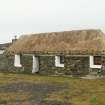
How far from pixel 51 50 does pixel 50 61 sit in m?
1.23

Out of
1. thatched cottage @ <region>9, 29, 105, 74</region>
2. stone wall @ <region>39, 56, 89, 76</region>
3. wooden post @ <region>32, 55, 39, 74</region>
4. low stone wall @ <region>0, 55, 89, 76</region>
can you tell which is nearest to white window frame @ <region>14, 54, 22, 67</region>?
thatched cottage @ <region>9, 29, 105, 74</region>

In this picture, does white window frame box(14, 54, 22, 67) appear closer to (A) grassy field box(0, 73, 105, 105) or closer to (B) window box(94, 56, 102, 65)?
(B) window box(94, 56, 102, 65)

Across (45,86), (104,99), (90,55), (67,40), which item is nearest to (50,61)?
(67,40)

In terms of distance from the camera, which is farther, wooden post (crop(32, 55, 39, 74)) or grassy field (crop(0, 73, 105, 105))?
wooden post (crop(32, 55, 39, 74))

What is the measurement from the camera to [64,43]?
31422 mm

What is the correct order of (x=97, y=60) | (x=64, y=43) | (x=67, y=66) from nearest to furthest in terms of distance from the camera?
(x=97, y=60) → (x=67, y=66) → (x=64, y=43)

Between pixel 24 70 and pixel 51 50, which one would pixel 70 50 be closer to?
pixel 51 50

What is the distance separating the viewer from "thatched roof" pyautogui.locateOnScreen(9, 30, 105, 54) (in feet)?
94.1

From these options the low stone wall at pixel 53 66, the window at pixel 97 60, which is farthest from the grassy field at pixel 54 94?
the low stone wall at pixel 53 66

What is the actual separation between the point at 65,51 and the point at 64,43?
6.06 feet

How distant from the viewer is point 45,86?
2283 centimetres

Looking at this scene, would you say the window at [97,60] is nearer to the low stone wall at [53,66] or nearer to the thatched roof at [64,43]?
the thatched roof at [64,43]

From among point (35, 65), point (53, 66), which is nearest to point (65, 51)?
point (53, 66)

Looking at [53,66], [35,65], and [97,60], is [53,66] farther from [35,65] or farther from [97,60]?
[97,60]
